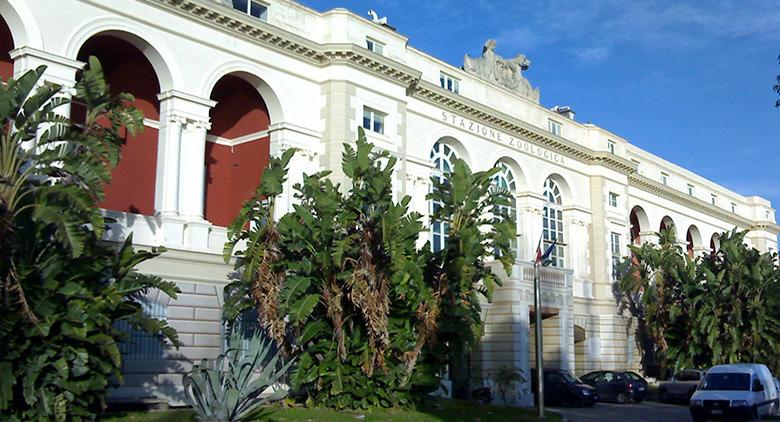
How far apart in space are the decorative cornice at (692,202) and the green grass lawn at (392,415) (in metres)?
25.2

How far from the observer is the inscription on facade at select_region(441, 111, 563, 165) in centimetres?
3528

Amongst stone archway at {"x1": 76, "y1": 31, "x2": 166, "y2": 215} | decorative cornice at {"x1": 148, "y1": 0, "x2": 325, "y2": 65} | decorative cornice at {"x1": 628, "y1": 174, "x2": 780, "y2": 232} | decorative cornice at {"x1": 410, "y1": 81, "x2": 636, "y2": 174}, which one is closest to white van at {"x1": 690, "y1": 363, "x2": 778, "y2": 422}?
decorative cornice at {"x1": 410, "y1": 81, "x2": 636, "y2": 174}

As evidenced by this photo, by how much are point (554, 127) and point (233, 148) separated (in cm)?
1821

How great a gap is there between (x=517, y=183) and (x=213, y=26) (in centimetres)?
1765

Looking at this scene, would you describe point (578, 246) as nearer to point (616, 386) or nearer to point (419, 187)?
point (616, 386)

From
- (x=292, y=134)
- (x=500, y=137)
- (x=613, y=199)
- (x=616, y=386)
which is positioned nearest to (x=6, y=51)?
(x=292, y=134)

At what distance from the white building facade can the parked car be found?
14.2 ft

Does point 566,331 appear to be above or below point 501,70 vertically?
below

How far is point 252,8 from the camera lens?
2802cm

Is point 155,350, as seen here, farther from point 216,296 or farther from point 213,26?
point 213,26

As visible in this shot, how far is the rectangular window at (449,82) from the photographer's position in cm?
3547

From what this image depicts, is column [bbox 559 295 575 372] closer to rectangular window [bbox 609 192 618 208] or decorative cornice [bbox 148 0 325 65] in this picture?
rectangular window [bbox 609 192 618 208]

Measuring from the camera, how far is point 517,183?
39094mm

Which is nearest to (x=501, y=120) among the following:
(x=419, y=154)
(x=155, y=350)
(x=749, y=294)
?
(x=419, y=154)
